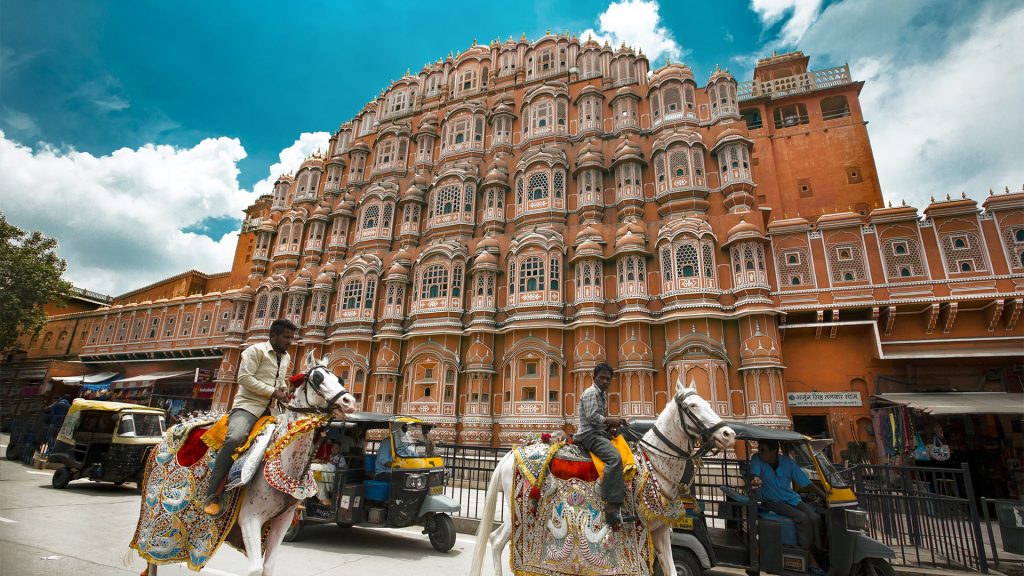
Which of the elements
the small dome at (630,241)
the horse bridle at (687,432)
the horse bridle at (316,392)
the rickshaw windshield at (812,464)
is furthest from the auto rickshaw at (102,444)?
the small dome at (630,241)

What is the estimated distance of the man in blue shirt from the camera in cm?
579

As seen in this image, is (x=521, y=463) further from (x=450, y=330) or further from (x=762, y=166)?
(x=762, y=166)

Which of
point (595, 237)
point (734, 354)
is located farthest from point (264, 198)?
point (734, 354)

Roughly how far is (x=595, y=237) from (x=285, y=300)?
17.6m

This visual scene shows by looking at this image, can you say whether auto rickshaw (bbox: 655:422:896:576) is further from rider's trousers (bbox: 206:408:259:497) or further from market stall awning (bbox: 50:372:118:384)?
market stall awning (bbox: 50:372:118:384)

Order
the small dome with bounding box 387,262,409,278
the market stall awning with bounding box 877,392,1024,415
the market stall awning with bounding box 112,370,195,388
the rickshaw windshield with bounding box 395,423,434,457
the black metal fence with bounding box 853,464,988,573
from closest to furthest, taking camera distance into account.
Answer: the black metal fence with bounding box 853,464,988,573 → the rickshaw windshield with bounding box 395,423,434,457 → the market stall awning with bounding box 877,392,1024,415 → the small dome with bounding box 387,262,409,278 → the market stall awning with bounding box 112,370,195,388

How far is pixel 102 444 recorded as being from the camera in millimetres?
12250

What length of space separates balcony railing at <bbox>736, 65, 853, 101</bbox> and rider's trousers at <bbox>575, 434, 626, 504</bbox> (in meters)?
24.4

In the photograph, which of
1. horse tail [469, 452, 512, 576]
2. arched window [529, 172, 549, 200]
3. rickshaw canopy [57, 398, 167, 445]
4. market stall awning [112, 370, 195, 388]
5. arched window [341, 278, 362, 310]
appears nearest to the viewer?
horse tail [469, 452, 512, 576]

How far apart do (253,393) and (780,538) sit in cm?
637

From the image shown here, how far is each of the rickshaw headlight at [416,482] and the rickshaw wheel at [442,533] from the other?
1.81ft

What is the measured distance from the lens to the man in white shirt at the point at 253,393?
4.50 meters

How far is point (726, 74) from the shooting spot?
2170 centimetres

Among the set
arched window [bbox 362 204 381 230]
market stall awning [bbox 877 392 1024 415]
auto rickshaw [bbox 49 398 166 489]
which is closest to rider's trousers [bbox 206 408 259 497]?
auto rickshaw [bbox 49 398 166 489]
